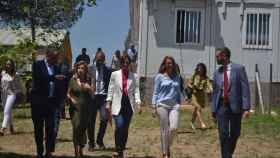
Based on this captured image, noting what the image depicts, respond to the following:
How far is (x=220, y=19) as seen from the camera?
2541 centimetres

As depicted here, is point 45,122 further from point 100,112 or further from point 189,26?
point 189,26

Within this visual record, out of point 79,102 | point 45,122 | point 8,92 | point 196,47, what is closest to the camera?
point 45,122

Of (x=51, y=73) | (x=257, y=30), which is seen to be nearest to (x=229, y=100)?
(x=51, y=73)

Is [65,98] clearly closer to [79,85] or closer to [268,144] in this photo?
[79,85]

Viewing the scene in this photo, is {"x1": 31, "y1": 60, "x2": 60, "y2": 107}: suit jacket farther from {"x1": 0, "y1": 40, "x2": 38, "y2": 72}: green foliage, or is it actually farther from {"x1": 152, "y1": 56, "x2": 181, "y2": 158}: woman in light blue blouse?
{"x1": 152, "y1": 56, "x2": 181, "y2": 158}: woman in light blue blouse

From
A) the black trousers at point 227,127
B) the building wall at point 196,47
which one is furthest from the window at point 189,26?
the black trousers at point 227,127

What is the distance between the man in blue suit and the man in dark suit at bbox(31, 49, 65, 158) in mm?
2886

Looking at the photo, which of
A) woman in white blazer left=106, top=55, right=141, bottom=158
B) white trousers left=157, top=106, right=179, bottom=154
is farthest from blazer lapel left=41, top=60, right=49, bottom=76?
white trousers left=157, top=106, right=179, bottom=154

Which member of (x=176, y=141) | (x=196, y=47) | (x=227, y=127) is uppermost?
(x=196, y=47)

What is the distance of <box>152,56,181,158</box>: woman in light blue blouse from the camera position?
40.8 ft

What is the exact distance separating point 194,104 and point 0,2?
735 centimetres

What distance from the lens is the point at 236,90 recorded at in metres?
11.3

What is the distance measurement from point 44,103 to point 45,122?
35 centimetres

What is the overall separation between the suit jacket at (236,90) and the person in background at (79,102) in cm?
253
